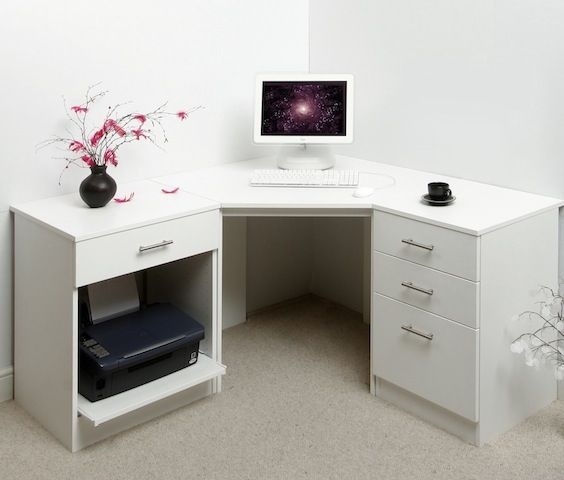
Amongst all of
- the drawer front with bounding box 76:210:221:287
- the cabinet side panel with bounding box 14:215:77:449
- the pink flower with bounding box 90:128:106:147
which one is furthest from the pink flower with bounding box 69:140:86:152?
the drawer front with bounding box 76:210:221:287

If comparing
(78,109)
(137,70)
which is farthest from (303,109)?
(78,109)

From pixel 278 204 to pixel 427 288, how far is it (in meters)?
0.53

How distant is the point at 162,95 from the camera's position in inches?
121

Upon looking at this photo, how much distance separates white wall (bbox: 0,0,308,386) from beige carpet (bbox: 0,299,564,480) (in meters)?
0.50

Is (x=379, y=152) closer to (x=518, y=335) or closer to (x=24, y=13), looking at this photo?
(x=518, y=335)

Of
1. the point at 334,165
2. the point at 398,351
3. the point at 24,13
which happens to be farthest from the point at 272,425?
the point at 24,13

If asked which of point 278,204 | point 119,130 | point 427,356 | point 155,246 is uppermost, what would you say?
point 119,130

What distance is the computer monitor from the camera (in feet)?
10.2

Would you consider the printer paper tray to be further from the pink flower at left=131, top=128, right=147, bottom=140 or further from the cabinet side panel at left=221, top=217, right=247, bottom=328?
the pink flower at left=131, top=128, right=147, bottom=140

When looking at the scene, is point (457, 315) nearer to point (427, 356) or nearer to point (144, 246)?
point (427, 356)

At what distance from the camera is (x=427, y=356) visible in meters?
2.69

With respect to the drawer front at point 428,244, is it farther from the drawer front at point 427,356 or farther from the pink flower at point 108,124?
the pink flower at point 108,124

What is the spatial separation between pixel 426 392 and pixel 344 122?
3.28 feet

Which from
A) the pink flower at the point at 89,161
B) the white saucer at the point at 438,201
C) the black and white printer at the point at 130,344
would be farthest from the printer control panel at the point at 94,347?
the white saucer at the point at 438,201
